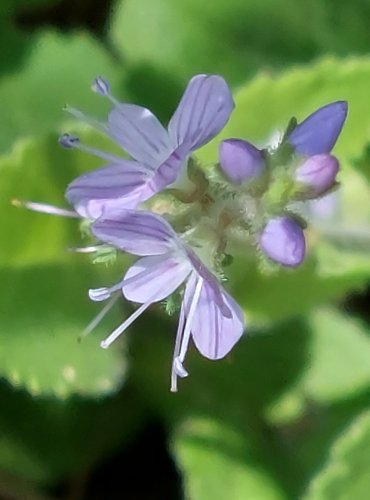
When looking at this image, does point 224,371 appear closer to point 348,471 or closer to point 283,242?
point 348,471

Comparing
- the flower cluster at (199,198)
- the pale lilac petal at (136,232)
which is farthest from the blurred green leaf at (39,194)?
the pale lilac petal at (136,232)

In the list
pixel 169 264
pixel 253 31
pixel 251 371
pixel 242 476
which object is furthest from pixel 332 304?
pixel 169 264

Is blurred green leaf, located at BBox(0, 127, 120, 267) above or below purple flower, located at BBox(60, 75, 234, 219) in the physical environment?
below

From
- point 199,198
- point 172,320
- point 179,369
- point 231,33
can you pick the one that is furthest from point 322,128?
point 231,33

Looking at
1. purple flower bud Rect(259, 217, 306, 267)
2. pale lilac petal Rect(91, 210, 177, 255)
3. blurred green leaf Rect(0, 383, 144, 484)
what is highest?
purple flower bud Rect(259, 217, 306, 267)

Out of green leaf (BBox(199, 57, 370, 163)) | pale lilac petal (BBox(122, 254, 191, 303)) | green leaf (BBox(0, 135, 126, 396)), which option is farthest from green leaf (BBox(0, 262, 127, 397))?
pale lilac petal (BBox(122, 254, 191, 303))

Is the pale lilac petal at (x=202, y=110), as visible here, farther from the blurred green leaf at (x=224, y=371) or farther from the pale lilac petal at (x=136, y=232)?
the blurred green leaf at (x=224, y=371)

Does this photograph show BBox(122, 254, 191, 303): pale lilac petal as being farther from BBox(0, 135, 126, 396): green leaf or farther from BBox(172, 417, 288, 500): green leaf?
BBox(172, 417, 288, 500): green leaf

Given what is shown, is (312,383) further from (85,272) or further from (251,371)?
(85,272)
